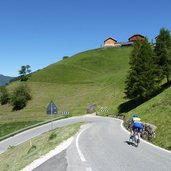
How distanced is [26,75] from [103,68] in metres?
37.1

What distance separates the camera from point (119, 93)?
79688 mm

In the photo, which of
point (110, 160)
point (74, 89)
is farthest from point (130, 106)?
point (74, 89)

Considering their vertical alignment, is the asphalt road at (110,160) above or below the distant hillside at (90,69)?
below

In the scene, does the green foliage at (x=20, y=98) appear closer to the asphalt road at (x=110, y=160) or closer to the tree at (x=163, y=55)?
the tree at (x=163, y=55)

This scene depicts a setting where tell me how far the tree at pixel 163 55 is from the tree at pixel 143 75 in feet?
4.31

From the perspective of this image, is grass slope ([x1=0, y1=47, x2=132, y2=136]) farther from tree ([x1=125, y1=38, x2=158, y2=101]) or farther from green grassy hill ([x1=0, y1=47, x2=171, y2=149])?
tree ([x1=125, y1=38, x2=158, y2=101])

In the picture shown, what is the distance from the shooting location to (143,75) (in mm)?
49781

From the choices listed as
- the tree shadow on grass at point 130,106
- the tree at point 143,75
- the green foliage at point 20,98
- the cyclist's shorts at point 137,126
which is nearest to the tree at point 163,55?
the tree at point 143,75

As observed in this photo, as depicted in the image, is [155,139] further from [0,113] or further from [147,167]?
[0,113]

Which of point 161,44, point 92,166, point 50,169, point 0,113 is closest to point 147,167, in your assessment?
point 92,166

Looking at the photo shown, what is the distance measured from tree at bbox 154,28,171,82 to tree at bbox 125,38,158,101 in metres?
1.31

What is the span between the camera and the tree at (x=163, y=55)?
5106 cm

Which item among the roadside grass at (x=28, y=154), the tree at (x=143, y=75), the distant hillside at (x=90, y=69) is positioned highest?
the distant hillside at (x=90, y=69)

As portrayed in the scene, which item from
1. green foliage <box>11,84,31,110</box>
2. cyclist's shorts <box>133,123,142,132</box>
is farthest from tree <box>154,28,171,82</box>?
green foliage <box>11,84,31,110</box>
